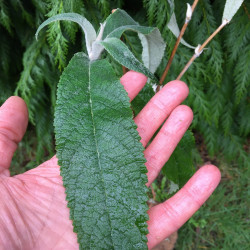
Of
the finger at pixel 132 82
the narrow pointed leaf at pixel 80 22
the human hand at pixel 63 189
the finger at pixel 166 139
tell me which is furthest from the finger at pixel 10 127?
the finger at pixel 166 139

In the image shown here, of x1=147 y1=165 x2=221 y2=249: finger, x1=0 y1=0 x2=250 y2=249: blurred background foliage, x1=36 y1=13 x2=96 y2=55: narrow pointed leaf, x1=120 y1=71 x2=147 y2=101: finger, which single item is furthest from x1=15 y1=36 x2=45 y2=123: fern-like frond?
x1=147 y1=165 x2=221 y2=249: finger

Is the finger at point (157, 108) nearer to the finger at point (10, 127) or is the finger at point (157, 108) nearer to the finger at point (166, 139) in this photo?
the finger at point (166, 139)

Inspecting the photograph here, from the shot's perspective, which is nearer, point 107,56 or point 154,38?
point 154,38

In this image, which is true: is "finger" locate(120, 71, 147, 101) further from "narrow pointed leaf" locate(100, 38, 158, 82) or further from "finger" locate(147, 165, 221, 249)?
"finger" locate(147, 165, 221, 249)

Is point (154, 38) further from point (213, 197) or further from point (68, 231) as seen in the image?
point (213, 197)

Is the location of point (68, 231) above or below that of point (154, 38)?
below

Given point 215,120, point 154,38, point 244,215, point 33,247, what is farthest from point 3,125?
point 244,215

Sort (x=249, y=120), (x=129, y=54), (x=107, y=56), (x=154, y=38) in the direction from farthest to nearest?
(x=249, y=120)
(x=107, y=56)
(x=154, y=38)
(x=129, y=54)
